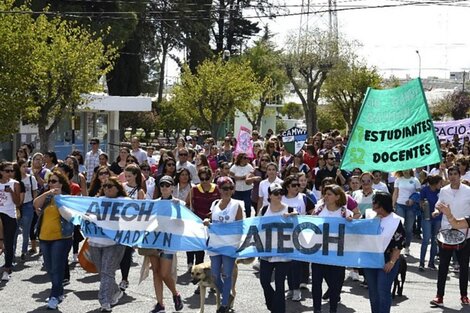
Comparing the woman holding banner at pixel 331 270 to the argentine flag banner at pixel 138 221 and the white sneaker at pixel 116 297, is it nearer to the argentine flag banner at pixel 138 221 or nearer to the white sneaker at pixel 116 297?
the argentine flag banner at pixel 138 221

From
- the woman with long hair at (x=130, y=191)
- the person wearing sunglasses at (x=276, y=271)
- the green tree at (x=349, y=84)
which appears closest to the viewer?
the person wearing sunglasses at (x=276, y=271)

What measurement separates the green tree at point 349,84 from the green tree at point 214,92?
11699 millimetres

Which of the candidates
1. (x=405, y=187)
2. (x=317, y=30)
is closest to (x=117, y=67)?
(x=317, y=30)

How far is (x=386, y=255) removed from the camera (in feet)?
27.1

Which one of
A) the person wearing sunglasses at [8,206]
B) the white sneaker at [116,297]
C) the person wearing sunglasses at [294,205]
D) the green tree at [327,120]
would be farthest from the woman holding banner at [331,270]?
the green tree at [327,120]

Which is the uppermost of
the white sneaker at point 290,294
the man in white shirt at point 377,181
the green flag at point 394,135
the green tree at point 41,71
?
the green tree at point 41,71

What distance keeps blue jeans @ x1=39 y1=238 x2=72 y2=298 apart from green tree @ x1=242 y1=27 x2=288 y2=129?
41527 mm

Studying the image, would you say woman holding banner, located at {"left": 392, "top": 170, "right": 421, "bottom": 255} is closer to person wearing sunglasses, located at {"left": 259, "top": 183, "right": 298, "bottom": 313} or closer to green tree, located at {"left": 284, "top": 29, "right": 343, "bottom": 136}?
person wearing sunglasses, located at {"left": 259, "top": 183, "right": 298, "bottom": 313}

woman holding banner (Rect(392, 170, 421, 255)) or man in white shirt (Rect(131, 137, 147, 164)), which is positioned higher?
man in white shirt (Rect(131, 137, 147, 164))

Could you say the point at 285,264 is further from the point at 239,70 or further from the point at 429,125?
the point at 239,70

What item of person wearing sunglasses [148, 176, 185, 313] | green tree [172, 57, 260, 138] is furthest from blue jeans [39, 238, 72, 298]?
green tree [172, 57, 260, 138]

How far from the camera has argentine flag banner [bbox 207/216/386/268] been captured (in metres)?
8.57

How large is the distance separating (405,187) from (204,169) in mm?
4077

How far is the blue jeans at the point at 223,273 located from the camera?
889 centimetres
